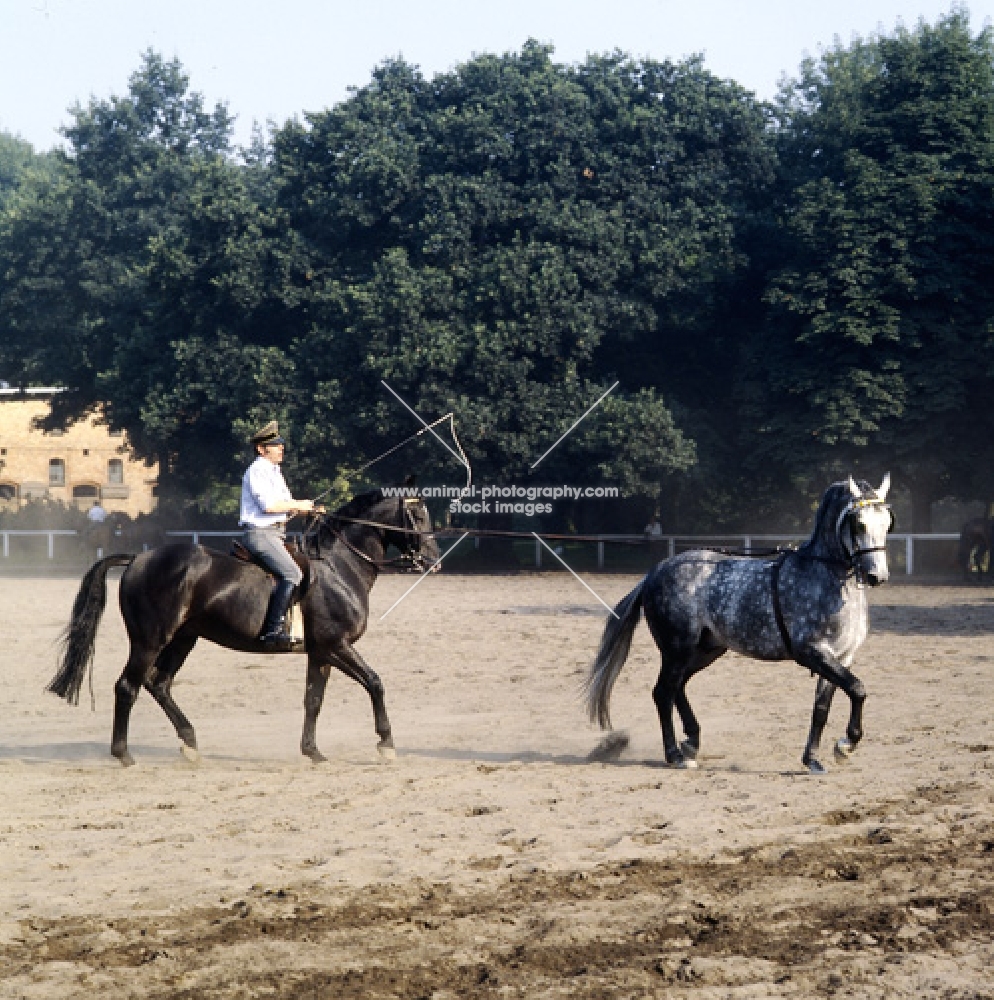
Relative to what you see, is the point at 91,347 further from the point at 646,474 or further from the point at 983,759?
the point at 983,759

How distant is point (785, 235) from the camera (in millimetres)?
43812

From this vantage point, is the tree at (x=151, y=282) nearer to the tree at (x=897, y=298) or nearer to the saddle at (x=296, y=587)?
Result: the tree at (x=897, y=298)

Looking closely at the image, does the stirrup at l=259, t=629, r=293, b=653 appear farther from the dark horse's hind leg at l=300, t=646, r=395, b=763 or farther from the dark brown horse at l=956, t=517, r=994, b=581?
the dark brown horse at l=956, t=517, r=994, b=581

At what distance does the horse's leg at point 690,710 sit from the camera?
12.7m

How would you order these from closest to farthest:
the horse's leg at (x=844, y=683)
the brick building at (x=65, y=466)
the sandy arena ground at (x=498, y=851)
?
the sandy arena ground at (x=498, y=851), the horse's leg at (x=844, y=683), the brick building at (x=65, y=466)

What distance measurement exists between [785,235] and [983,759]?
1305 inches

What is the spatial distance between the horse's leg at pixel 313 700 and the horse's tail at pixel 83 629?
1943 millimetres

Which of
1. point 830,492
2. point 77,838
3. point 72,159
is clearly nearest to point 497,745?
point 830,492

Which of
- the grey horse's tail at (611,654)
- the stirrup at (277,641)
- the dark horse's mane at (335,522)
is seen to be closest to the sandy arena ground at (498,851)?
the grey horse's tail at (611,654)

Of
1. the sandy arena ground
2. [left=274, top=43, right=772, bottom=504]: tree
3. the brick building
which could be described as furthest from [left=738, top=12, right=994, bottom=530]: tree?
the brick building

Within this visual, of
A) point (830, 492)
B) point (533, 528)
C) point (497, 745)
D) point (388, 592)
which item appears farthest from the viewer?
point (533, 528)

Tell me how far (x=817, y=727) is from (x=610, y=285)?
1241 inches

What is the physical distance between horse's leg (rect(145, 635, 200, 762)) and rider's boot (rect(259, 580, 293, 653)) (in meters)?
0.76

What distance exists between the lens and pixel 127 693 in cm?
1332
